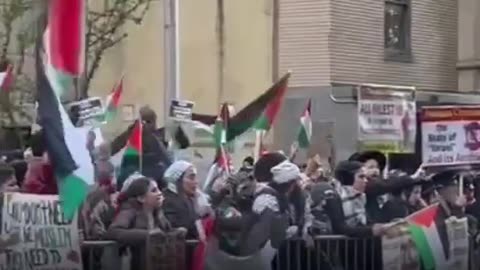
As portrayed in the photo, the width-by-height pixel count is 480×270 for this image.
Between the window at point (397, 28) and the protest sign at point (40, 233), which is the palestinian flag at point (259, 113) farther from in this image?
the window at point (397, 28)

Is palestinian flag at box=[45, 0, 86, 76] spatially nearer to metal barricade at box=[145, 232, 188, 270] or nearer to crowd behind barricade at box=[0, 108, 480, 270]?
crowd behind barricade at box=[0, 108, 480, 270]

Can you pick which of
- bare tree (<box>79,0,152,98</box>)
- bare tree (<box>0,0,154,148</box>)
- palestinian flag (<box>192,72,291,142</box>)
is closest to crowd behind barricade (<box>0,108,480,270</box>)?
palestinian flag (<box>192,72,291,142</box>)

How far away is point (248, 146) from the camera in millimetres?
18922

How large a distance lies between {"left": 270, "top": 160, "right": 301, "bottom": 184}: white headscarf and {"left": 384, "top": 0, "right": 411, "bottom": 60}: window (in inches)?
700

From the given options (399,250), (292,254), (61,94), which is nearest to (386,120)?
(399,250)

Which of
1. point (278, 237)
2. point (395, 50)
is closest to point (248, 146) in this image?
point (278, 237)

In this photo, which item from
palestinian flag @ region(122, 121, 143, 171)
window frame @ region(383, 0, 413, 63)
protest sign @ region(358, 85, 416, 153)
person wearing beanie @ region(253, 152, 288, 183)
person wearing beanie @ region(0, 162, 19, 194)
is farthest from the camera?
window frame @ region(383, 0, 413, 63)

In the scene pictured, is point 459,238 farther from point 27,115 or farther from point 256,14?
point 256,14

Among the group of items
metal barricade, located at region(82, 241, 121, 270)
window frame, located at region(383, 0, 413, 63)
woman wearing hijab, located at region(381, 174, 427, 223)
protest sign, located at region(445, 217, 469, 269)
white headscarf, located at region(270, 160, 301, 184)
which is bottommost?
protest sign, located at region(445, 217, 469, 269)

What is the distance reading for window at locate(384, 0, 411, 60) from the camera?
29375mm

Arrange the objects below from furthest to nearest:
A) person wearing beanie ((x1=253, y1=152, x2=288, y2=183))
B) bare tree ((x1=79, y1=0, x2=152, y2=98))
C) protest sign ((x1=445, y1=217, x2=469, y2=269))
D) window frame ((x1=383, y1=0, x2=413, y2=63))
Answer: window frame ((x1=383, y1=0, x2=413, y2=63)) < bare tree ((x1=79, y1=0, x2=152, y2=98)) < protest sign ((x1=445, y1=217, x2=469, y2=269)) < person wearing beanie ((x1=253, y1=152, x2=288, y2=183))

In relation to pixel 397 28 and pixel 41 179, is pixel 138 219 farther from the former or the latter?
pixel 397 28

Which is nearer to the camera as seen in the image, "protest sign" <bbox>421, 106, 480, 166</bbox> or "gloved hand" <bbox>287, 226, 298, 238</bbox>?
"gloved hand" <bbox>287, 226, 298, 238</bbox>

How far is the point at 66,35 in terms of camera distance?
11.0 metres
